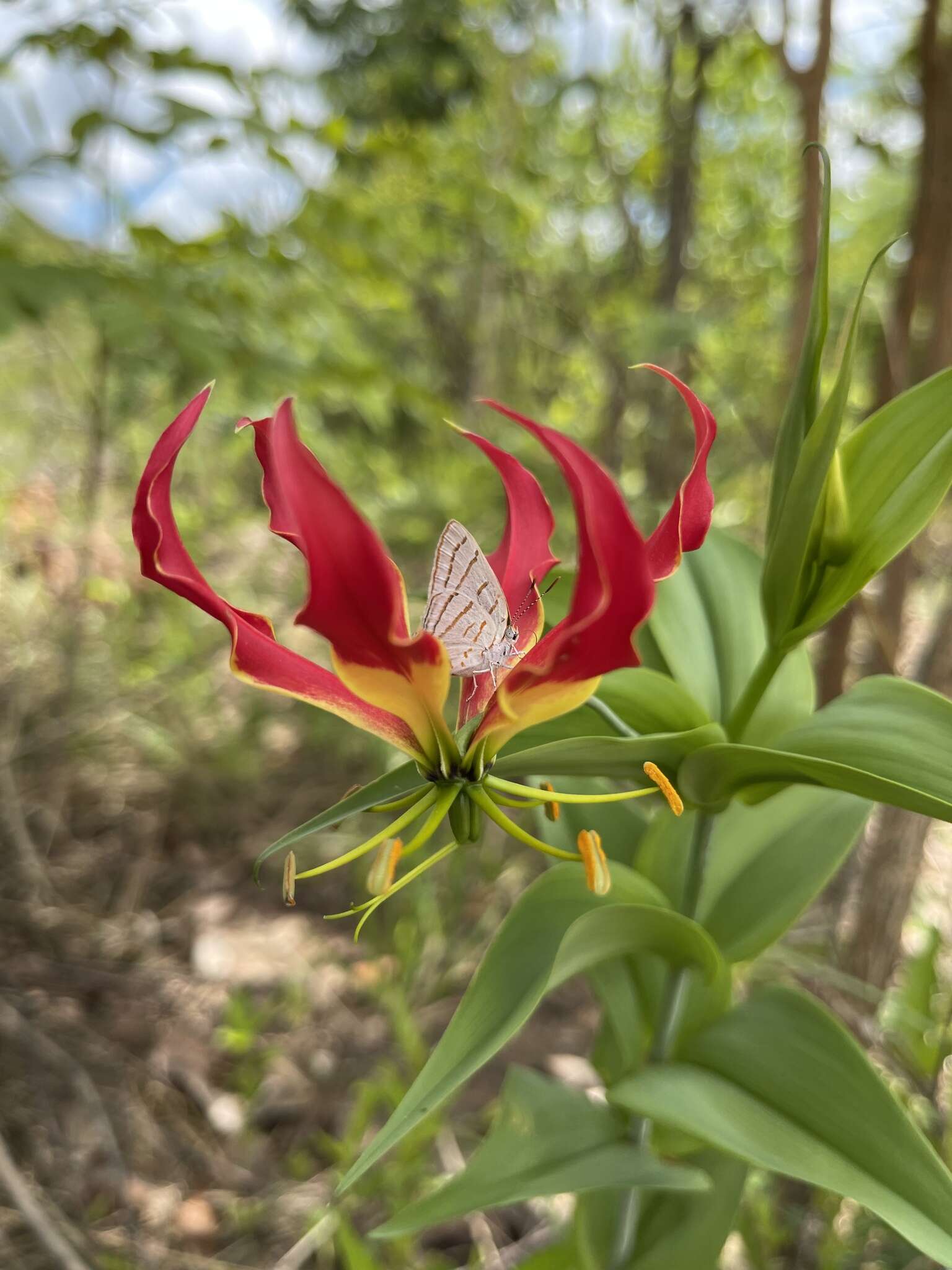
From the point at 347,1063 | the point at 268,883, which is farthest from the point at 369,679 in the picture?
the point at 268,883

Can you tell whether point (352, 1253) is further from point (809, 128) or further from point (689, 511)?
point (809, 128)

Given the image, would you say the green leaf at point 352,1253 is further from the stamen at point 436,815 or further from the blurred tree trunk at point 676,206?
the blurred tree trunk at point 676,206

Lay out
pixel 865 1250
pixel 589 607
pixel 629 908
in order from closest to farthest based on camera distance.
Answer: pixel 589 607 < pixel 629 908 < pixel 865 1250

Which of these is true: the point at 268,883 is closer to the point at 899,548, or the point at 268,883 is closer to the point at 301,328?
the point at 301,328

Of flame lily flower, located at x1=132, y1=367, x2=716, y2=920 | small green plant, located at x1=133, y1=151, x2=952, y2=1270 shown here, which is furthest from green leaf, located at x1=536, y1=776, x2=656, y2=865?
flame lily flower, located at x1=132, y1=367, x2=716, y2=920

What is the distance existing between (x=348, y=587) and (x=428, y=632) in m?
0.05

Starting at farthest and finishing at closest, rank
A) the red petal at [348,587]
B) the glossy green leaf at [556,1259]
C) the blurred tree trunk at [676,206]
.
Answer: the blurred tree trunk at [676,206]
the glossy green leaf at [556,1259]
the red petal at [348,587]

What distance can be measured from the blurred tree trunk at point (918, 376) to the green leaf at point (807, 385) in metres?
0.55

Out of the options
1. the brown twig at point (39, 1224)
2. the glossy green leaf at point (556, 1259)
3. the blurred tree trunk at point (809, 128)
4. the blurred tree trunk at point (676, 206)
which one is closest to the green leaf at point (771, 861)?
the glossy green leaf at point (556, 1259)

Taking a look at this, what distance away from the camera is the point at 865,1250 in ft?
3.03

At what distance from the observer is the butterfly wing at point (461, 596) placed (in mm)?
403

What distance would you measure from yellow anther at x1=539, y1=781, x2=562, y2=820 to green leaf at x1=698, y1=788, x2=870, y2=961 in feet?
0.37

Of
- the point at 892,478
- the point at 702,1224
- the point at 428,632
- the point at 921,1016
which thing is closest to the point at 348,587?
the point at 428,632

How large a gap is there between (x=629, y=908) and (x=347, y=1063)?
1227 mm
